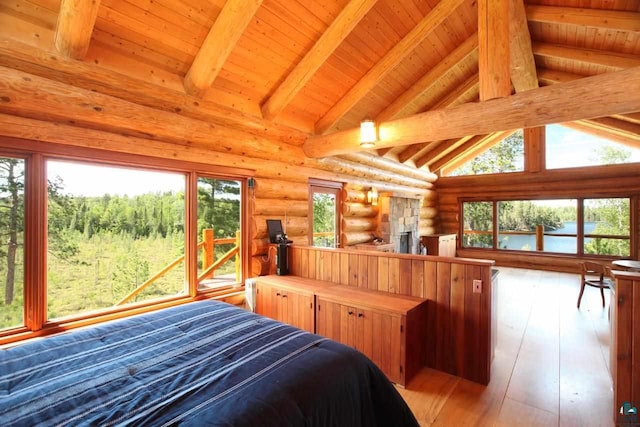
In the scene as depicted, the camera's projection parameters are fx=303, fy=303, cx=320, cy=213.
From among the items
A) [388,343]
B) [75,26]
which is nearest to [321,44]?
[75,26]

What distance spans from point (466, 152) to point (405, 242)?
3632 mm

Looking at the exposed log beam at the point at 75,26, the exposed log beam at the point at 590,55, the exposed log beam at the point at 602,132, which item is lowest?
the exposed log beam at the point at 75,26

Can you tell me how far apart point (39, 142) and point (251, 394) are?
8.54 ft

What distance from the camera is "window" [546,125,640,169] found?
6.82 m

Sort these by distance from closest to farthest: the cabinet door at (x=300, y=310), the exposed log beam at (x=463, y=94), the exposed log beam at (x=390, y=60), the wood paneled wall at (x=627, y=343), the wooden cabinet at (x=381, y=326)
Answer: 1. the wood paneled wall at (x=627, y=343)
2. the wooden cabinet at (x=381, y=326)
3. the cabinet door at (x=300, y=310)
4. the exposed log beam at (x=390, y=60)
5. the exposed log beam at (x=463, y=94)

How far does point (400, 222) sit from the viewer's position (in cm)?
677

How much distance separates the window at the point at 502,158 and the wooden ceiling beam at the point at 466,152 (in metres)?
0.13

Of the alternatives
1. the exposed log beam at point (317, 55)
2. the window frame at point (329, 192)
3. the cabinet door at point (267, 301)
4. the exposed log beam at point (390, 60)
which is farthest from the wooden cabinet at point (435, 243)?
the exposed log beam at point (317, 55)

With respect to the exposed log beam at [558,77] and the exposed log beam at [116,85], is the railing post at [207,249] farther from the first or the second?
the exposed log beam at [558,77]

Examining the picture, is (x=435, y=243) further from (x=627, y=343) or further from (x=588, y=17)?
(x=627, y=343)

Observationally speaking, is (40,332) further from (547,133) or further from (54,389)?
(547,133)

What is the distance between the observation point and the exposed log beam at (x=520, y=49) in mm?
3573

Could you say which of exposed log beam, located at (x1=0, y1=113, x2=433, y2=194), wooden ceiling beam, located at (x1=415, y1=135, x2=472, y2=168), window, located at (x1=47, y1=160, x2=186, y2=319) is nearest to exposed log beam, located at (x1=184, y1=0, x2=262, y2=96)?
exposed log beam, located at (x1=0, y1=113, x2=433, y2=194)

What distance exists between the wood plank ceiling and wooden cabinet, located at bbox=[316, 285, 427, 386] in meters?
2.40
